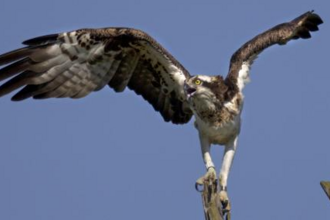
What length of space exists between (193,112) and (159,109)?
0.97m

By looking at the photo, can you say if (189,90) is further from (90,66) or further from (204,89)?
(90,66)

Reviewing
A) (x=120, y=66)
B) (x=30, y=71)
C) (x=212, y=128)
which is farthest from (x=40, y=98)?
(x=212, y=128)

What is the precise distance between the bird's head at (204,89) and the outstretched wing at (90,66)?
1.51 feet

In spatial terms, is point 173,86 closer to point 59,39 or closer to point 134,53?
point 134,53

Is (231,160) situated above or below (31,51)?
below

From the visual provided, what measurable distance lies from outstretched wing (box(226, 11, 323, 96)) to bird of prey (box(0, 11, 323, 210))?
0.01 metres

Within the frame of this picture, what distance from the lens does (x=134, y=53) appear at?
1325 centimetres

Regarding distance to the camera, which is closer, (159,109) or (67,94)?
(67,94)

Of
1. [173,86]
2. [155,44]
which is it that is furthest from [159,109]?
[155,44]

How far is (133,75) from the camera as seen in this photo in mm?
13570

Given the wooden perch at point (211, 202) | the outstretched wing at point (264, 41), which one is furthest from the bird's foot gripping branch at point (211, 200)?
the outstretched wing at point (264, 41)

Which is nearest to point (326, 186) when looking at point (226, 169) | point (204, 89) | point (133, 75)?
point (226, 169)

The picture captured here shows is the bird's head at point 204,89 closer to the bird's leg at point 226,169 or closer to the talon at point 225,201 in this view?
the bird's leg at point 226,169

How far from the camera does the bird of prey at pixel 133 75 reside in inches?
496
